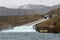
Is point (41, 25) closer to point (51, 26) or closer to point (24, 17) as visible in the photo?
point (51, 26)

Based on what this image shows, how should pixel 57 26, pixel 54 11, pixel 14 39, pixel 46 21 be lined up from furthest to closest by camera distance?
pixel 54 11 < pixel 46 21 < pixel 57 26 < pixel 14 39

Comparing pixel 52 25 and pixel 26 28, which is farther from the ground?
pixel 52 25

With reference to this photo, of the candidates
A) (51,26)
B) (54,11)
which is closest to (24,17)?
(54,11)

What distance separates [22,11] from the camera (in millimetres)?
32906

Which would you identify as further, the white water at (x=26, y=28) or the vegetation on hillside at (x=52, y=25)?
the white water at (x=26, y=28)

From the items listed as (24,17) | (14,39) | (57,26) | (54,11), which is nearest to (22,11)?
(24,17)

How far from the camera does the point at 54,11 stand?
3278 cm

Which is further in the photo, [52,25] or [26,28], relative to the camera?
[26,28]

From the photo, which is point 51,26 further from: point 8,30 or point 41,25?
point 8,30

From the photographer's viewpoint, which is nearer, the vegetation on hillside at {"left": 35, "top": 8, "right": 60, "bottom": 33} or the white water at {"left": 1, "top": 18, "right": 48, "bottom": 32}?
the vegetation on hillside at {"left": 35, "top": 8, "right": 60, "bottom": 33}

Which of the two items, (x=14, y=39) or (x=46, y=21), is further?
(x=46, y=21)

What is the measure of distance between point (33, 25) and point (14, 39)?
8.74 metres

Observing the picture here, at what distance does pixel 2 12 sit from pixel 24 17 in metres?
2.08

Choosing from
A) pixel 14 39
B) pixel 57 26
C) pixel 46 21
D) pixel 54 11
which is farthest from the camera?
pixel 54 11
